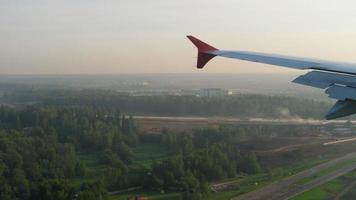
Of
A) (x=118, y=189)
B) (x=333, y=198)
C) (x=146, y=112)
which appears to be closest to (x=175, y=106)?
(x=146, y=112)

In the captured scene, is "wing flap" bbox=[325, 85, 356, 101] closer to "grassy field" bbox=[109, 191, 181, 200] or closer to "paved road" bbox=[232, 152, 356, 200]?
"paved road" bbox=[232, 152, 356, 200]

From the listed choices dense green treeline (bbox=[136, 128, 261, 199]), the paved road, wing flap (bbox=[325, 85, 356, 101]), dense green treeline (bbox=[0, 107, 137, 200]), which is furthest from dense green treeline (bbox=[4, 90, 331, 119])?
wing flap (bbox=[325, 85, 356, 101])

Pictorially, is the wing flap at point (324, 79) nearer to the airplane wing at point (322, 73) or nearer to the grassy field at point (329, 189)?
the airplane wing at point (322, 73)

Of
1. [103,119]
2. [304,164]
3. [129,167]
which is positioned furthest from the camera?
[103,119]

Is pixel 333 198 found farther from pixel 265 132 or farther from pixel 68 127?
pixel 68 127

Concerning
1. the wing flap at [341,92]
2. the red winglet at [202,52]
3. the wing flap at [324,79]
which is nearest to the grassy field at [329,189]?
the red winglet at [202,52]
